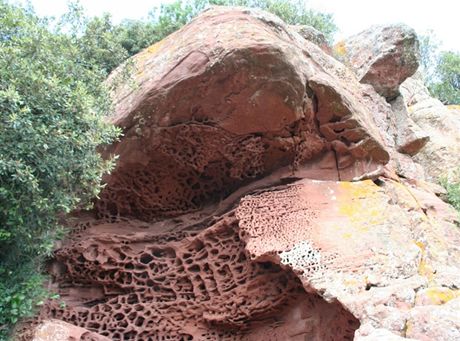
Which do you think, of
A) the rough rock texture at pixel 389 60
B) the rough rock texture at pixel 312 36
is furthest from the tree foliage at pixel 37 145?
the rough rock texture at pixel 389 60

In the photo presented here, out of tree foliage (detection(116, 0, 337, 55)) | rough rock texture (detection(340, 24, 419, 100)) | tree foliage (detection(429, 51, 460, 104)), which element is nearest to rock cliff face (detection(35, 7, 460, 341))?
rough rock texture (detection(340, 24, 419, 100))

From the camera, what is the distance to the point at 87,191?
5215 millimetres

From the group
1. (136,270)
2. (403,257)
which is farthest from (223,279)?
(403,257)

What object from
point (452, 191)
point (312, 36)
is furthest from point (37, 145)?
point (452, 191)

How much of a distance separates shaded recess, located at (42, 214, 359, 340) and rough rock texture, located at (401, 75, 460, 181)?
4041mm

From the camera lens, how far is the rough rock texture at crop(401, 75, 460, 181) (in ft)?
30.2

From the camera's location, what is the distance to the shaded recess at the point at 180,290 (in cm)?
588

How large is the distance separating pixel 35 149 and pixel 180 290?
2.41 metres

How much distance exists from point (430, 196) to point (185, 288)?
3.12m

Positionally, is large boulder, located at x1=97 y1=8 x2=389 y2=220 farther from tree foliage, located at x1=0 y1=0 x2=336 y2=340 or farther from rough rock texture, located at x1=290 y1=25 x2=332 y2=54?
rough rock texture, located at x1=290 y1=25 x2=332 y2=54

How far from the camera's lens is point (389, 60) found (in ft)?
28.1

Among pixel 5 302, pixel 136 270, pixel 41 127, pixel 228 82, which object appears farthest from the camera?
pixel 136 270

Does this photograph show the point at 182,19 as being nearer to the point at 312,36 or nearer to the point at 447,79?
the point at 312,36

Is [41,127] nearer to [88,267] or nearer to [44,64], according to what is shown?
[44,64]
